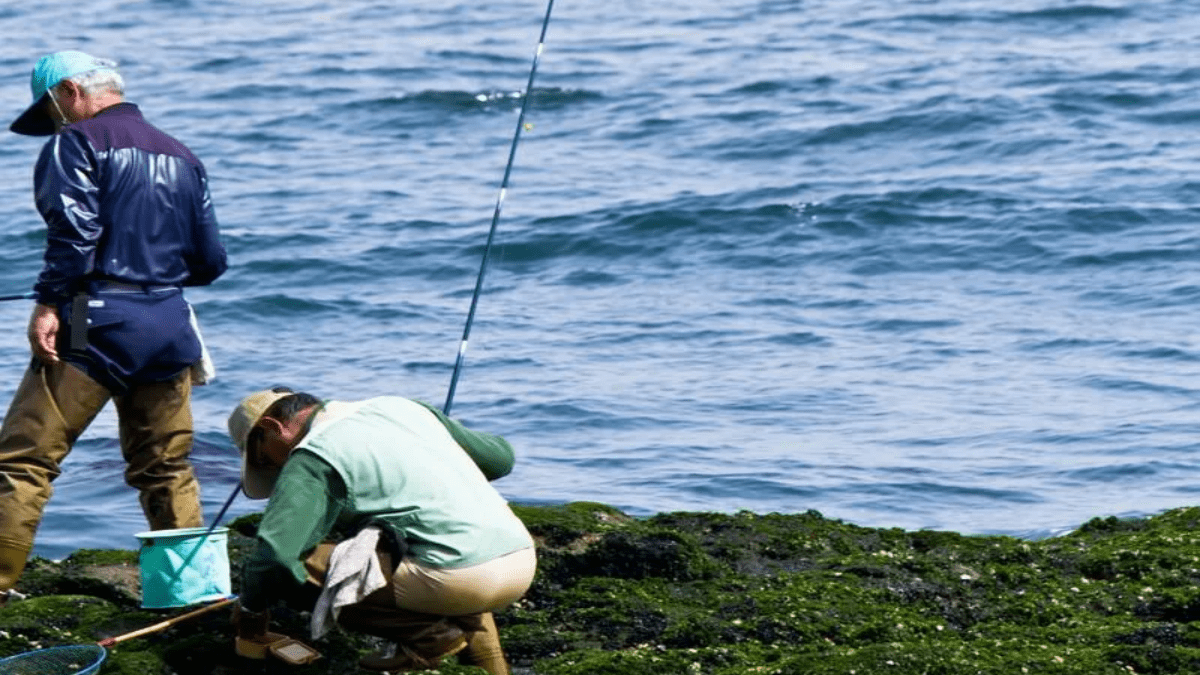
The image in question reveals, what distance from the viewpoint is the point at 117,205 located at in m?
6.78

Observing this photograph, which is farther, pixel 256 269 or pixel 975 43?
pixel 975 43

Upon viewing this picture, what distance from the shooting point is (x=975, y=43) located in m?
24.8

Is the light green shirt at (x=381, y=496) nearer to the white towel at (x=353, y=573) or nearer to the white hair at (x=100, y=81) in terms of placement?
the white towel at (x=353, y=573)

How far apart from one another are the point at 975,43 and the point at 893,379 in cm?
1176

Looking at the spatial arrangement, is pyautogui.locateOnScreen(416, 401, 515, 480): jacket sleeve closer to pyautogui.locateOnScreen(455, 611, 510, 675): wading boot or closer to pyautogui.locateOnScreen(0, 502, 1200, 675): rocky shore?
pyautogui.locateOnScreen(455, 611, 510, 675): wading boot

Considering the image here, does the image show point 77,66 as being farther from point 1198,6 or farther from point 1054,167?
point 1198,6

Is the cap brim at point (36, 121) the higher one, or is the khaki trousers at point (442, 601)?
the cap brim at point (36, 121)

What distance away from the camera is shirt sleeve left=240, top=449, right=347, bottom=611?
18.6 ft

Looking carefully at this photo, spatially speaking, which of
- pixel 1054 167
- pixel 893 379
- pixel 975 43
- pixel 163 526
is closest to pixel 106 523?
pixel 163 526

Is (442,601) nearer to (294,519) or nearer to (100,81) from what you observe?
(294,519)

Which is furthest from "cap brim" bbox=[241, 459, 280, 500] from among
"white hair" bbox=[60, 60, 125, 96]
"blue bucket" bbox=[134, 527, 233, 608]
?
"white hair" bbox=[60, 60, 125, 96]

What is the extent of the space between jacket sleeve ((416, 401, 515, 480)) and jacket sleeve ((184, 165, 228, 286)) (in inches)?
49.4

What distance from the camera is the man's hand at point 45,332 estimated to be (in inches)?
266

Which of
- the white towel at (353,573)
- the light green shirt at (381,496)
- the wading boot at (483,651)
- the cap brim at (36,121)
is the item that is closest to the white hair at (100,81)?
the cap brim at (36,121)
